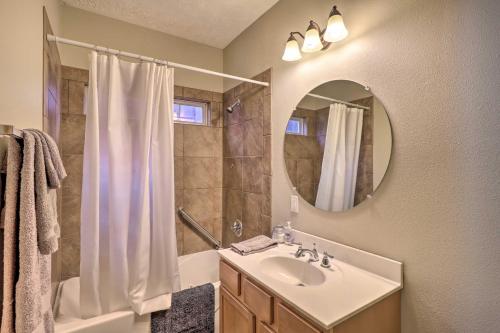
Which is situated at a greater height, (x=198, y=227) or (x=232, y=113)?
(x=232, y=113)

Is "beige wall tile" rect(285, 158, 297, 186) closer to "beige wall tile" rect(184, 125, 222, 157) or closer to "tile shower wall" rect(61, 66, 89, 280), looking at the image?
"beige wall tile" rect(184, 125, 222, 157)

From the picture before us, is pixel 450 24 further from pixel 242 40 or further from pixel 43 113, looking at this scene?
pixel 43 113

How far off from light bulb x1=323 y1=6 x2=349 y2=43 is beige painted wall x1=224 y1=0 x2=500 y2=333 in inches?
3.9

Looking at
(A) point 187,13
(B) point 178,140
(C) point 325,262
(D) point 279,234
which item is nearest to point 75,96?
(B) point 178,140

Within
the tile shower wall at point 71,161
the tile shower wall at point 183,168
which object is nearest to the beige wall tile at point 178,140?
the tile shower wall at point 183,168

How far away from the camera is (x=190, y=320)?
5.16 feet

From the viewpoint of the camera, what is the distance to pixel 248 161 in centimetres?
220

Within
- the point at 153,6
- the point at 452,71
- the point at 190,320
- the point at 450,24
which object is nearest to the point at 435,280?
the point at 452,71

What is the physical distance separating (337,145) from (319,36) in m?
0.67

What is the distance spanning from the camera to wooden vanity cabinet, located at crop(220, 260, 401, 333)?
3.10 feet

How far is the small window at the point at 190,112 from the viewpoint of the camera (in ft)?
7.94

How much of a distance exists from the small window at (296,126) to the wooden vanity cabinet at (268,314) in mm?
1005

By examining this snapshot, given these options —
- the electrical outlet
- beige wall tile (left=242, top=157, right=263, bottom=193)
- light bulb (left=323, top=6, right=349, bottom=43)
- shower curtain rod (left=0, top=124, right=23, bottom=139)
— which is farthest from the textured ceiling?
shower curtain rod (left=0, top=124, right=23, bottom=139)

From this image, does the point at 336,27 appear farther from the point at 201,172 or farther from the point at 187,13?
the point at 201,172
